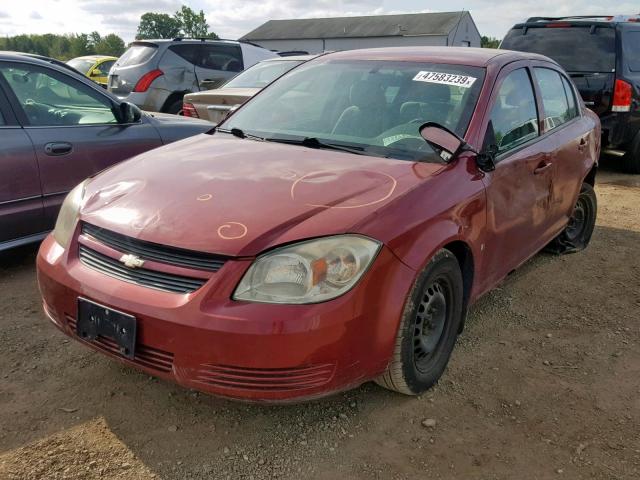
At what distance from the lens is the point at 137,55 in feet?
30.1

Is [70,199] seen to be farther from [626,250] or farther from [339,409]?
[626,250]

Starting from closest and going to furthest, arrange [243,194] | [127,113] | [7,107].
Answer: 1. [243,194]
2. [7,107]
3. [127,113]

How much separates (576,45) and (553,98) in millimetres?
4086

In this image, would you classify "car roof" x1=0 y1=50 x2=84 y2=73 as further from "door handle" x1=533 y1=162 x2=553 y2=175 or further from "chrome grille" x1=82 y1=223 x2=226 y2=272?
"door handle" x1=533 y1=162 x2=553 y2=175

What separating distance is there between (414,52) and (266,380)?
7.60 feet

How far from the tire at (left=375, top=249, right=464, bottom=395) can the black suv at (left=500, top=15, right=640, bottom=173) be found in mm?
5578

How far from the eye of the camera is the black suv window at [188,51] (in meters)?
9.27

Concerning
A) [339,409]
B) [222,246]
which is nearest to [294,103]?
[222,246]

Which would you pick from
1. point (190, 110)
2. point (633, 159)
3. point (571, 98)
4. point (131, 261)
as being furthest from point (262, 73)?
Result: point (131, 261)

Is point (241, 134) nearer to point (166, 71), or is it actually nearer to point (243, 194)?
point (243, 194)

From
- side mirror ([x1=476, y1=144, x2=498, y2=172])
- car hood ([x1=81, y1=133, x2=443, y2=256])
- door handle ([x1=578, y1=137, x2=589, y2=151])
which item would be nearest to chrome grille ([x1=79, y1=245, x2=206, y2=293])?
car hood ([x1=81, y1=133, x2=443, y2=256])

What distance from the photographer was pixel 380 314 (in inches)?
89.2

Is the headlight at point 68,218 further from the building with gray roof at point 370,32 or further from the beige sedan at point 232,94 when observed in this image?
the building with gray roof at point 370,32

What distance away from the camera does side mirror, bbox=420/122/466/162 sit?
2822 mm
